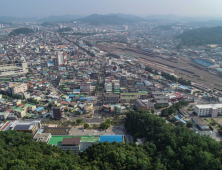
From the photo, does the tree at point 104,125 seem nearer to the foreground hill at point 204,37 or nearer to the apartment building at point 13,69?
the apartment building at point 13,69

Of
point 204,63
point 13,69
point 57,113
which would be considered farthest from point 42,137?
point 204,63

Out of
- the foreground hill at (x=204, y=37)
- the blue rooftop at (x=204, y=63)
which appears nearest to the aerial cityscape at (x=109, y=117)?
the blue rooftop at (x=204, y=63)

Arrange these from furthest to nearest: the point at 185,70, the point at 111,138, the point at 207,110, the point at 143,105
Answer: the point at 185,70, the point at 143,105, the point at 207,110, the point at 111,138

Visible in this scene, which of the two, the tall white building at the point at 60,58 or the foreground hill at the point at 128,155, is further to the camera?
the tall white building at the point at 60,58

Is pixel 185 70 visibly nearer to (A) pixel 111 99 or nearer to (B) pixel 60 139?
(A) pixel 111 99

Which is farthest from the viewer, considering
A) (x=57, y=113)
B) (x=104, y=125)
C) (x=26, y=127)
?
(x=57, y=113)

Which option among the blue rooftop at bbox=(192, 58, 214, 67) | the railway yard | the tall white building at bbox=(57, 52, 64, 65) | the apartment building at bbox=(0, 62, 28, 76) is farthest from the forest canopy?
the blue rooftop at bbox=(192, 58, 214, 67)

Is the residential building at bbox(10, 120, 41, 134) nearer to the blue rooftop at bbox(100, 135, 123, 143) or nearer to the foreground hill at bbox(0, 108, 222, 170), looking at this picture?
the foreground hill at bbox(0, 108, 222, 170)

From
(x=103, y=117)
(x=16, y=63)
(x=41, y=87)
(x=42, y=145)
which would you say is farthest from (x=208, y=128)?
(x=16, y=63)
